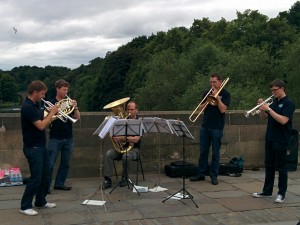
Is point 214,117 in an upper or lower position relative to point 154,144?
upper

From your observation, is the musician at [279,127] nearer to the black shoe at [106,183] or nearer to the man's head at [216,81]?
the man's head at [216,81]

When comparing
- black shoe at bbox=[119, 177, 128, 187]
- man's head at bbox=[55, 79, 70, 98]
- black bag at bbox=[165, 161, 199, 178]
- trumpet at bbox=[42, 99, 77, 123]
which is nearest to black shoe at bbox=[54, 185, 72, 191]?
A: black shoe at bbox=[119, 177, 128, 187]

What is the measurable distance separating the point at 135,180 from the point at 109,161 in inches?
33.6

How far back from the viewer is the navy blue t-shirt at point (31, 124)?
570 centimetres

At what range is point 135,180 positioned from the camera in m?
8.28

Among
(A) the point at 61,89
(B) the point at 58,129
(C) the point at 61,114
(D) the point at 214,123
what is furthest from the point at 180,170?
(A) the point at 61,89

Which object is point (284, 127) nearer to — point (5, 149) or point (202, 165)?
point (202, 165)

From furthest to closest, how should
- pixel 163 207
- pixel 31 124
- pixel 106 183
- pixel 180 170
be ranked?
pixel 180 170 < pixel 106 183 < pixel 163 207 < pixel 31 124

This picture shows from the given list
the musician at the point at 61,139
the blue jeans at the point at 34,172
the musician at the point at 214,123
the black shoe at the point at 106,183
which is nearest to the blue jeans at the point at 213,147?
the musician at the point at 214,123

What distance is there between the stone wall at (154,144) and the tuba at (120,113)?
1.14ft

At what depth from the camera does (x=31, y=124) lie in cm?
579

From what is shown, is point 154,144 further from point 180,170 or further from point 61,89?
point 61,89

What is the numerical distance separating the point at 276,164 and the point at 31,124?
3.65 m

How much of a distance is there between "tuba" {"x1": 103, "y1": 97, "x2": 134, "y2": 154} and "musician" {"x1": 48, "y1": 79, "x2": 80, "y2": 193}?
604mm
